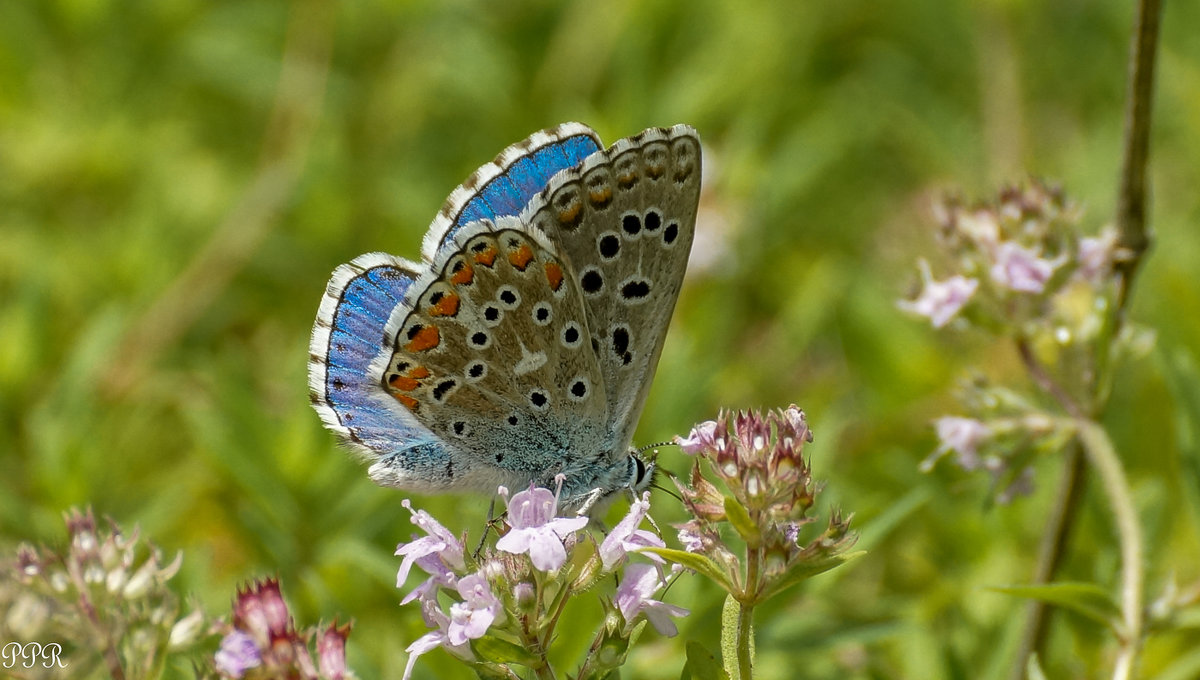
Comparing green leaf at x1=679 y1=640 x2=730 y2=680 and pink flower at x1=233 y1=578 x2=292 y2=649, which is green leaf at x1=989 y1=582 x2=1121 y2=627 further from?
pink flower at x1=233 y1=578 x2=292 y2=649

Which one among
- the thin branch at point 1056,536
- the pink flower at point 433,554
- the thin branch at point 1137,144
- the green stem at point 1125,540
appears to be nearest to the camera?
the pink flower at point 433,554

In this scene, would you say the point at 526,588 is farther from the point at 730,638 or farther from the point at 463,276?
the point at 463,276

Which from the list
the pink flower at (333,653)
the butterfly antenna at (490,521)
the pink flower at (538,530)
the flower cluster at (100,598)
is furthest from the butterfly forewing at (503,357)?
the pink flower at (333,653)

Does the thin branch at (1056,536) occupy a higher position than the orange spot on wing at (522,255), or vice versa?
the orange spot on wing at (522,255)

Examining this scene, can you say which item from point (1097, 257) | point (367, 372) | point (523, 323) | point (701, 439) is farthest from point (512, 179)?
point (1097, 257)

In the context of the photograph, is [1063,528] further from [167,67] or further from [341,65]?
[167,67]

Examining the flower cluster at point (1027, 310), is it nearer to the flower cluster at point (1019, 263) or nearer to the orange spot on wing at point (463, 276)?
the flower cluster at point (1019, 263)

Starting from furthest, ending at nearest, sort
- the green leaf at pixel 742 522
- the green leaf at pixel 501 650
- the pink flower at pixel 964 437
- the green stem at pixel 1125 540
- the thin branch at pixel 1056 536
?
the thin branch at pixel 1056 536, the pink flower at pixel 964 437, the green stem at pixel 1125 540, the green leaf at pixel 501 650, the green leaf at pixel 742 522

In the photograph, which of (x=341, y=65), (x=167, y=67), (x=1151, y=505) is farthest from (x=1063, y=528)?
(x=167, y=67)
